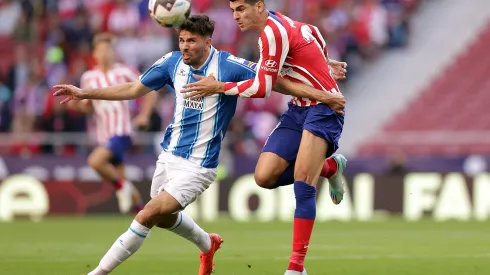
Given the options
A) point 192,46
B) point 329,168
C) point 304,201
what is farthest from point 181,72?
point 329,168

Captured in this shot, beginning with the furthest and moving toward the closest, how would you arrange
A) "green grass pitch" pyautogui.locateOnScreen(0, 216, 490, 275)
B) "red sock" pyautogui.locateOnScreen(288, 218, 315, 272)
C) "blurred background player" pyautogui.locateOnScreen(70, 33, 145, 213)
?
"blurred background player" pyautogui.locateOnScreen(70, 33, 145, 213), "green grass pitch" pyautogui.locateOnScreen(0, 216, 490, 275), "red sock" pyautogui.locateOnScreen(288, 218, 315, 272)

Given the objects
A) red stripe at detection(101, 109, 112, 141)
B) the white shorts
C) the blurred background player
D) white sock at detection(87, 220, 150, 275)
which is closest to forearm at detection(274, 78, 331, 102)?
the white shorts

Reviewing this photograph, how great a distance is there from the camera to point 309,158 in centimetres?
932

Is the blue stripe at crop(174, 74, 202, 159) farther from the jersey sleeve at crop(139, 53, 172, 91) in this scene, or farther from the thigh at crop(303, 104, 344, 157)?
the thigh at crop(303, 104, 344, 157)

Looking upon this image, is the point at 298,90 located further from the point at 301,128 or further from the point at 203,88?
the point at 203,88

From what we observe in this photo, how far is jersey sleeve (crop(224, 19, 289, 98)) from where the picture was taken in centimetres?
888

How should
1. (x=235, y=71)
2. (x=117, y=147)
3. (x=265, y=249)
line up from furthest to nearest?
(x=117, y=147) → (x=265, y=249) → (x=235, y=71)

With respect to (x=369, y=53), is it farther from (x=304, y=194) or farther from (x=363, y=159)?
(x=304, y=194)

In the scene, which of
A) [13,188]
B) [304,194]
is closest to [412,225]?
[13,188]

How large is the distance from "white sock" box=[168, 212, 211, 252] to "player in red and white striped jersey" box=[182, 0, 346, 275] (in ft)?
2.45

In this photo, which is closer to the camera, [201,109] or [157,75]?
[201,109]

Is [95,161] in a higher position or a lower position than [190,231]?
higher

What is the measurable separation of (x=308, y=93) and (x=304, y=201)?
0.92m

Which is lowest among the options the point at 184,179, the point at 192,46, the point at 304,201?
the point at 304,201
